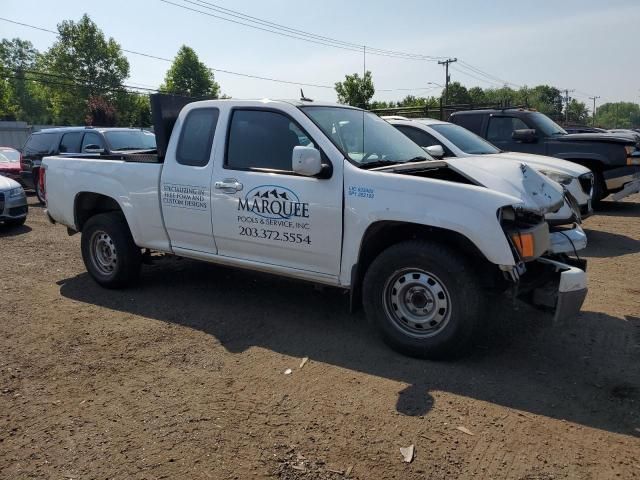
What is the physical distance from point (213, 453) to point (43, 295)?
387cm

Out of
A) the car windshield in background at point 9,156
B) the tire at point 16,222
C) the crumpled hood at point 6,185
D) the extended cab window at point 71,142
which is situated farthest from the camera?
the car windshield in background at point 9,156

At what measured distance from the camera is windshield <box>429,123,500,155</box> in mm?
8312

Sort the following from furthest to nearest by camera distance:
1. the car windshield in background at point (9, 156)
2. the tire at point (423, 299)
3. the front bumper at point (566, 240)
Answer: the car windshield in background at point (9, 156) < the front bumper at point (566, 240) < the tire at point (423, 299)

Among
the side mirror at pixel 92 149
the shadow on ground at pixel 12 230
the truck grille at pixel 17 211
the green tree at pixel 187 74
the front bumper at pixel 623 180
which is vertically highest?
the green tree at pixel 187 74

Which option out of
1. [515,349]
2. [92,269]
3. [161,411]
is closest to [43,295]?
[92,269]

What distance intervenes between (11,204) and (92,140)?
279 centimetres

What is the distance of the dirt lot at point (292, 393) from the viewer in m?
2.92

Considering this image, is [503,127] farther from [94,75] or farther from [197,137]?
[94,75]

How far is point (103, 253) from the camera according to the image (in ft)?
19.9

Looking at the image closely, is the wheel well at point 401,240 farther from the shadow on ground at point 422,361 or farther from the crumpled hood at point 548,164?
the crumpled hood at point 548,164

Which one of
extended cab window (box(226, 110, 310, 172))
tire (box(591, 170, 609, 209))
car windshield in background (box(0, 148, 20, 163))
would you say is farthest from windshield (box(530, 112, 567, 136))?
car windshield in background (box(0, 148, 20, 163))

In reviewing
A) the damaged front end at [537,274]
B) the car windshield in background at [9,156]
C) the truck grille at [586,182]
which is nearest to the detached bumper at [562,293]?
the damaged front end at [537,274]

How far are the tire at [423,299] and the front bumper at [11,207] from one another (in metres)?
8.29

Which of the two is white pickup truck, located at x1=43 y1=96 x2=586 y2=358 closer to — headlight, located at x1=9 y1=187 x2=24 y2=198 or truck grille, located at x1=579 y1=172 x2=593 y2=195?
truck grille, located at x1=579 y1=172 x2=593 y2=195
